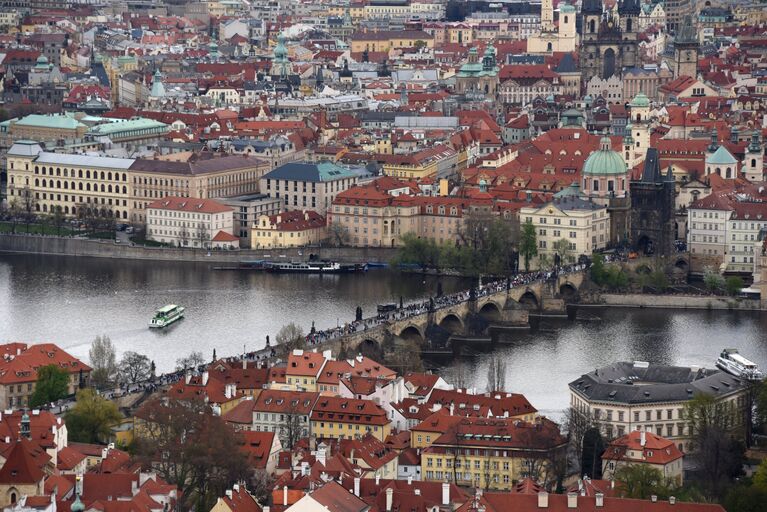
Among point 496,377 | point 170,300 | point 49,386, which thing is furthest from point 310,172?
point 49,386

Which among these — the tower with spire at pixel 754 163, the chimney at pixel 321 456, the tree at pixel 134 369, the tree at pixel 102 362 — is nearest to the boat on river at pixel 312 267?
the tower with spire at pixel 754 163

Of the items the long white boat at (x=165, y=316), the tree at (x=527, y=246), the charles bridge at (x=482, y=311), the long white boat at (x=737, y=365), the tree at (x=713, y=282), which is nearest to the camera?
the long white boat at (x=737, y=365)

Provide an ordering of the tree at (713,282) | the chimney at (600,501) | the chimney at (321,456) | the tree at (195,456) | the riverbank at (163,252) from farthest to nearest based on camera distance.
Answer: the riverbank at (163,252), the tree at (713,282), the chimney at (321,456), the tree at (195,456), the chimney at (600,501)

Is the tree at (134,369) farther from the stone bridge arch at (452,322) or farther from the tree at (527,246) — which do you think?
the tree at (527,246)

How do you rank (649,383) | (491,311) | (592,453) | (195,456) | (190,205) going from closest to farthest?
(195,456) → (592,453) → (649,383) → (491,311) → (190,205)

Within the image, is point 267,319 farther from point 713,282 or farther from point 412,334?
point 713,282

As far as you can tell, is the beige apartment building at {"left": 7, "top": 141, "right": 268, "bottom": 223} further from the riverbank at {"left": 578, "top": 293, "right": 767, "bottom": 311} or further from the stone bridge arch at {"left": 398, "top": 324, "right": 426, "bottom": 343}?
the stone bridge arch at {"left": 398, "top": 324, "right": 426, "bottom": 343}

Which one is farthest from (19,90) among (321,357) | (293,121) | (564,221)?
(321,357)
